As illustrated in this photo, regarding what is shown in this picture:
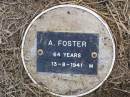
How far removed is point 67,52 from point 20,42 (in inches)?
10.6

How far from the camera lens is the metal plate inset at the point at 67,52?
2229 millimetres

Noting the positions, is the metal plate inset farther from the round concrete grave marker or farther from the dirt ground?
the dirt ground

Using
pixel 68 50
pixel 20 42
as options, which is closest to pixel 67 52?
pixel 68 50

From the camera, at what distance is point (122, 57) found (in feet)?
7.31

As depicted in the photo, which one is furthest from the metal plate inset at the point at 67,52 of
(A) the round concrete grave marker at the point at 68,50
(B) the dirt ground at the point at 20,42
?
(B) the dirt ground at the point at 20,42

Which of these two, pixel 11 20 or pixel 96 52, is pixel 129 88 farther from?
pixel 11 20

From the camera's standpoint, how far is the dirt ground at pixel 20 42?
222 centimetres

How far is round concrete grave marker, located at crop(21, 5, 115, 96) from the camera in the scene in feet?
7.28

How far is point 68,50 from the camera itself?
2.24 meters

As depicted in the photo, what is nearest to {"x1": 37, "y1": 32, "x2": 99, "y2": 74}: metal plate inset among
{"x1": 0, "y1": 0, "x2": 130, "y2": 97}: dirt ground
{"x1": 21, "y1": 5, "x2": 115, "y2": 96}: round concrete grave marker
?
{"x1": 21, "y1": 5, "x2": 115, "y2": 96}: round concrete grave marker

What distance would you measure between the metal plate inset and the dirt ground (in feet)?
0.36

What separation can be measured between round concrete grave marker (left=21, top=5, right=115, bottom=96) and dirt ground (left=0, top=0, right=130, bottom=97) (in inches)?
1.4

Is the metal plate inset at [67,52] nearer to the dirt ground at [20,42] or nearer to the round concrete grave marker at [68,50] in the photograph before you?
the round concrete grave marker at [68,50]

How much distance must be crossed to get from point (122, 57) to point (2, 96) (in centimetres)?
70
